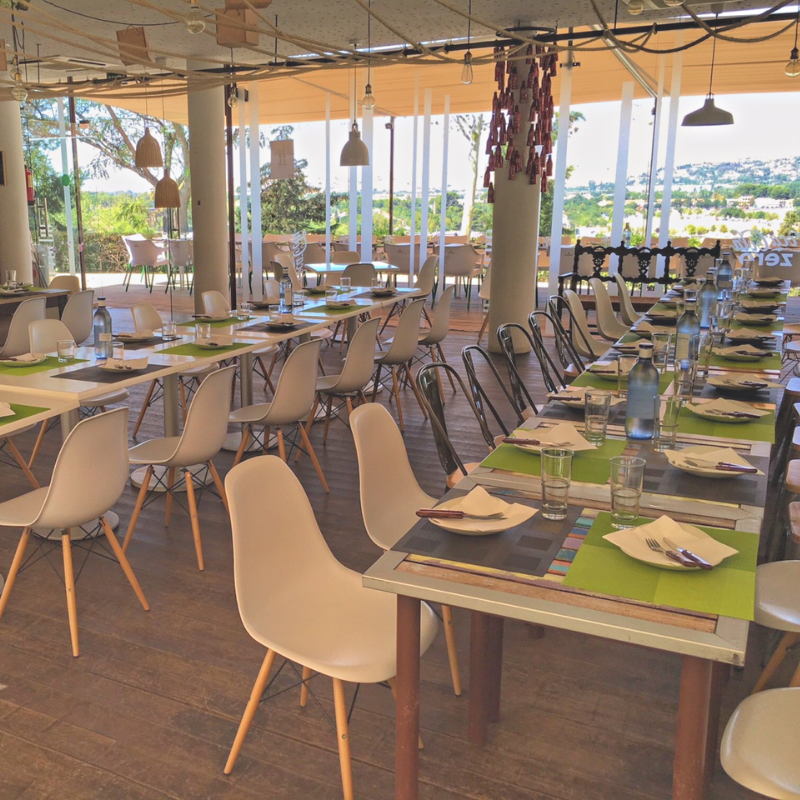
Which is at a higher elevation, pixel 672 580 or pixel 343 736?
pixel 672 580

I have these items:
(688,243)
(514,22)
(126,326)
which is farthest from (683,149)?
(126,326)

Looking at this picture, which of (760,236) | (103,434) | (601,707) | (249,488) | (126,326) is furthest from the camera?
(760,236)

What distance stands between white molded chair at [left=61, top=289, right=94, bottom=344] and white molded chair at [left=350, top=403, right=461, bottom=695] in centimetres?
470

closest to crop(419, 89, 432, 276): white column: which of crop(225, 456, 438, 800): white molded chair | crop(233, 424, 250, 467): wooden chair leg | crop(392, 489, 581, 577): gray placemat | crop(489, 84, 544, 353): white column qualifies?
crop(489, 84, 544, 353): white column

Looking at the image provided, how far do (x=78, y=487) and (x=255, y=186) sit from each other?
8683 mm

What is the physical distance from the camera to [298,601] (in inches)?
89.0

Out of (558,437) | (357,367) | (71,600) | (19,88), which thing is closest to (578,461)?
(558,437)

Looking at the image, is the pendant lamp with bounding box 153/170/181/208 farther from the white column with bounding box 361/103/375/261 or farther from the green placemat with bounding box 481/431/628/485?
the green placemat with bounding box 481/431/628/485

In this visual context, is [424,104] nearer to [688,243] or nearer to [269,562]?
[688,243]

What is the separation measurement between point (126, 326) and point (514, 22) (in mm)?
5996

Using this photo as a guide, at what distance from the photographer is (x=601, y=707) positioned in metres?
2.54

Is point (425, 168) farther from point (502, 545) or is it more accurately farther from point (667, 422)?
point (502, 545)

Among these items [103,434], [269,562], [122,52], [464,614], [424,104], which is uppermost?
[424,104]

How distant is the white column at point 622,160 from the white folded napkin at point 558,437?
807cm
